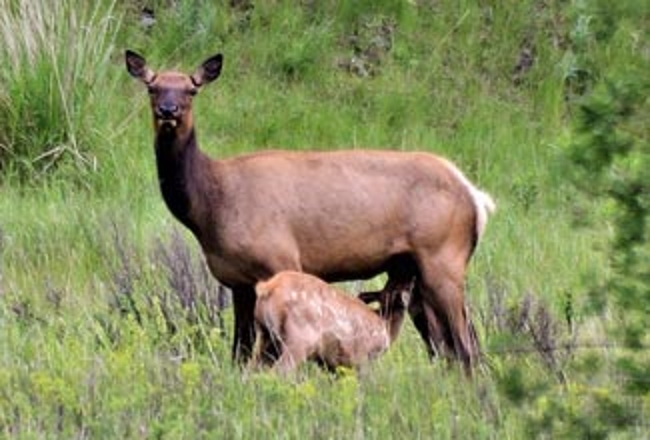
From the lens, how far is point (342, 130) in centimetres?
1830

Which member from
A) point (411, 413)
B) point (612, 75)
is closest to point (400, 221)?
point (411, 413)

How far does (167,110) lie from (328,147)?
22.5ft

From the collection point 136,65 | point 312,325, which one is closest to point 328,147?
point 136,65

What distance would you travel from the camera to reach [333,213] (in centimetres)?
1144

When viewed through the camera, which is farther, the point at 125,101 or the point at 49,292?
the point at 125,101

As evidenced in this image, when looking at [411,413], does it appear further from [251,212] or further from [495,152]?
[495,152]

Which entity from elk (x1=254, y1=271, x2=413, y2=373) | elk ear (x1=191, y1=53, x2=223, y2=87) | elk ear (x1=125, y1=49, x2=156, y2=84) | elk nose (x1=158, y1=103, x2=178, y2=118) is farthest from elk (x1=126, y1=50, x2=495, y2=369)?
elk (x1=254, y1=271, x2=413, y2=373)

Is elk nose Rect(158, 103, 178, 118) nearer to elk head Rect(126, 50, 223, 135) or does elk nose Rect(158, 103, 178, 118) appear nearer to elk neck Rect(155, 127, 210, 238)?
elk head Rect(126, 50, 223, 135)

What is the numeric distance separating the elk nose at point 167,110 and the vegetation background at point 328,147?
104 centimetres

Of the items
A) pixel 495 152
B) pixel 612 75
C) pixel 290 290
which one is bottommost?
pixel 495 152

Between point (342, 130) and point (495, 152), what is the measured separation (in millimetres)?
1270

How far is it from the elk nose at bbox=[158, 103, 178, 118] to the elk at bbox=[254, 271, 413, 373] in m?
1.00

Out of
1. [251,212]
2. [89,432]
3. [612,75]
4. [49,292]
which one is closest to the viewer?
[612,75]

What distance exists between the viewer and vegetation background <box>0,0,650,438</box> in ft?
25.1
